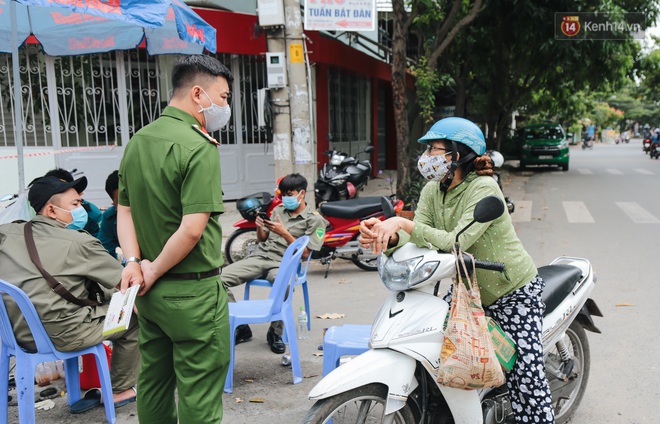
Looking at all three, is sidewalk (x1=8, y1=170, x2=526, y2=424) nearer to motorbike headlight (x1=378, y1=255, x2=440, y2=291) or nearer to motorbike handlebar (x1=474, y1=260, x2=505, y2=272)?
motorbike headlight (x1=378, y1=255, x2=440, y2=291)

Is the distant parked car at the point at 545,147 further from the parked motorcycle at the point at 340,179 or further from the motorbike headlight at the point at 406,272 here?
the motorbike headlight at the point at 406,272

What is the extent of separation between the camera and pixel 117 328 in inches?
88.5

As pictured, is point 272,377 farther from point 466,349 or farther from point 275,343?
point 466,349

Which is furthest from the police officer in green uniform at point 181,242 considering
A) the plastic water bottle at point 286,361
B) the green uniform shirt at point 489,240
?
the plastic water bottle at point 286,361

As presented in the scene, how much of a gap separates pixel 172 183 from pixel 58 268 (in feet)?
4.30

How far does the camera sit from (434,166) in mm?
2619

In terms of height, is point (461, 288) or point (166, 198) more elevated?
point (166, 198)

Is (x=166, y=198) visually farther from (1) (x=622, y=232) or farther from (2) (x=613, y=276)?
(1) (x=622, y=232)

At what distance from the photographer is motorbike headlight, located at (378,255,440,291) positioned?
92.5 inches

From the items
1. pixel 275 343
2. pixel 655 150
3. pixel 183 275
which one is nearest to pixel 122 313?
pixel 183 275

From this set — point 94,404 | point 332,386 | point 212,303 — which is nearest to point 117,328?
point 212,303

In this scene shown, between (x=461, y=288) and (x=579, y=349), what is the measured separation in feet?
4.70

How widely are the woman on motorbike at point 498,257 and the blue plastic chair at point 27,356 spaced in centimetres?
203

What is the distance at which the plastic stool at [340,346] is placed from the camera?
9.86 feet
